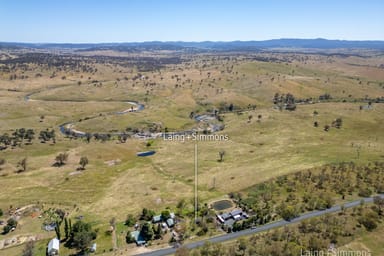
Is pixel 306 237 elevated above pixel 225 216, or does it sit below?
above

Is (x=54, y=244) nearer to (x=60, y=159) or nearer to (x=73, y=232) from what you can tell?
(x=73, y=232)

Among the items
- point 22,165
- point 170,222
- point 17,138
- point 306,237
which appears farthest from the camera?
point 17,138

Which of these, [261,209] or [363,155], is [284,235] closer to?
[261,209]

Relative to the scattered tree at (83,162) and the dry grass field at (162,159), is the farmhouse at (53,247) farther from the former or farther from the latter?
the scattered tree at (83,162)

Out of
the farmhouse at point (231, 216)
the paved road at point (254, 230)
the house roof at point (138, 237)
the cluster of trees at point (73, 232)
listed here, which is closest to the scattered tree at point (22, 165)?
the cluster of trees at point (73, 232)

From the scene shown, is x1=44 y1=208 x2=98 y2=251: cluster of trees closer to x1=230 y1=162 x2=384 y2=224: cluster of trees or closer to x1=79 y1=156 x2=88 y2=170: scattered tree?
x1=230 y1=162 x2=384 y2=224: cluster of trees

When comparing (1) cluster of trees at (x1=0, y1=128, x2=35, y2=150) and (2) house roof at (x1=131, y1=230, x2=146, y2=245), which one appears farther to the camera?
(1) cluster of trees at (x1=0, y1=128, x2=35, y2=150)

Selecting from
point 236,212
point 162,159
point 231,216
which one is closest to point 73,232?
point 231,216

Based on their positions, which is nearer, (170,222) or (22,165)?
(170,222)

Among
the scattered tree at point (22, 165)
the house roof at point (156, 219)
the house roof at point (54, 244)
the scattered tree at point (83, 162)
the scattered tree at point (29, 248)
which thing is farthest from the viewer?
the scattered tree at point (83, 162)

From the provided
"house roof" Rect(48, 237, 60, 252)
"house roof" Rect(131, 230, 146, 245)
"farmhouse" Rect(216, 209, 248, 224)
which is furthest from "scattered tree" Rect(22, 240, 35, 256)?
"farmhouse" Rect(216, 209, 248, 224)
